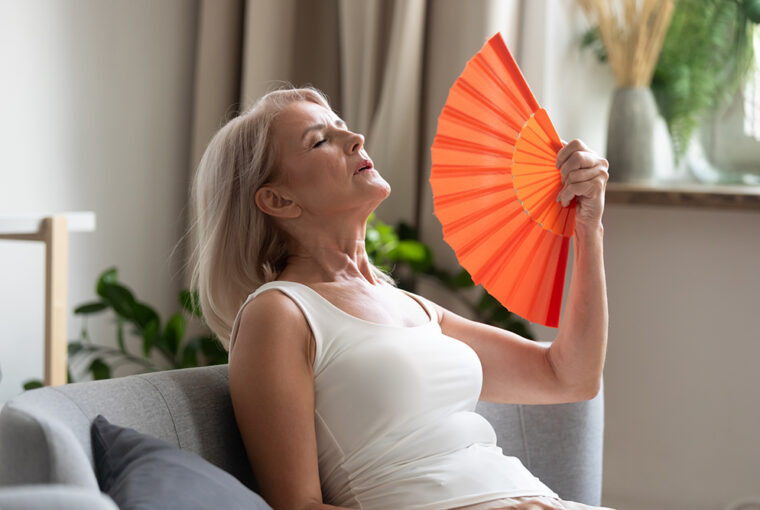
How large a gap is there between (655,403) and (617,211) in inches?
22.2

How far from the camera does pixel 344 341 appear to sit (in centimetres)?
117

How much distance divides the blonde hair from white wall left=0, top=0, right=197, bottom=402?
1208mm

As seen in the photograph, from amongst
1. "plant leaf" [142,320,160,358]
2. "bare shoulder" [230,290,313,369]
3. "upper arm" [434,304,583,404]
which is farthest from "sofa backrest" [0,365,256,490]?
"plant leaf" [142,320,160,358]

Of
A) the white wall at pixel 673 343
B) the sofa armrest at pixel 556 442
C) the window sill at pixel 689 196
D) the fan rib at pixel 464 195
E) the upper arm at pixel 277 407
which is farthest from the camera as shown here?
the white wall at pixel 673 343

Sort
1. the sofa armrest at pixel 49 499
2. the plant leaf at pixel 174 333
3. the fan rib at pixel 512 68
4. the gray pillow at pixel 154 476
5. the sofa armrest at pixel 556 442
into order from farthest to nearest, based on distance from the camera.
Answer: the plant leaf at pixel 174 333 < the sofa armrest at pixel 556 442 < the fan rib at pixel 512 68 < the gray pillow at pixel 154 476 < the sofa armrest at pixel 49 499

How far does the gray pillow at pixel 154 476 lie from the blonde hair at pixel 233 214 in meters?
0.33

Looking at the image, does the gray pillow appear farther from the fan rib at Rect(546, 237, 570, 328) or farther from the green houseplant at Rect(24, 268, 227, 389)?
the green houseplant at Rect(24, 268, 227, 389)

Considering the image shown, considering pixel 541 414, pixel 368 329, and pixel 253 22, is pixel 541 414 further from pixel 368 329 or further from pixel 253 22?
pixel 253 22

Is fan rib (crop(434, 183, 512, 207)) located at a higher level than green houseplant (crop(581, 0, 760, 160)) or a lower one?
lower

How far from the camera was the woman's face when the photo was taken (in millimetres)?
1287

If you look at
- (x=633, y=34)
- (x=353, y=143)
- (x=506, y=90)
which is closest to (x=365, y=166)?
(x=353, y=143)

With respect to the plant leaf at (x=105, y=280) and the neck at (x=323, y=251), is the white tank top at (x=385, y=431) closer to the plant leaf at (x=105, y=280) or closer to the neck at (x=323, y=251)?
the neck at (x=323, y=251)

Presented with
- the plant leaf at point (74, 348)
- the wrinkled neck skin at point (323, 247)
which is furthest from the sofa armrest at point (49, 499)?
the plant leaf at point (74, 348)

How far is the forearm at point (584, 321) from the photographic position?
135cm
